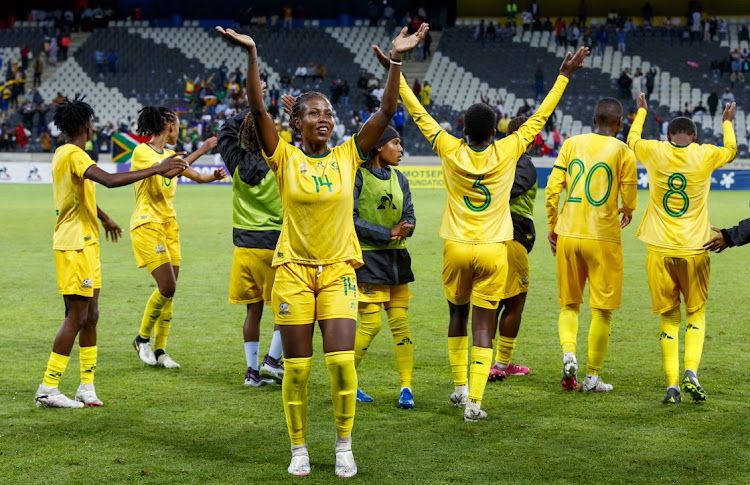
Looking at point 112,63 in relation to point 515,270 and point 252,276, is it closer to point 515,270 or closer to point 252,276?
point 252,276

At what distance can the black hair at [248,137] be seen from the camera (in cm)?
687

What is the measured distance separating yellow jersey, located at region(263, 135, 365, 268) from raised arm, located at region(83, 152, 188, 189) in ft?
3.62

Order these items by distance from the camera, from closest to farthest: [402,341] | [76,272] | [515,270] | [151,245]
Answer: [76,272]
[402,341]
[515,270]
[151,245]

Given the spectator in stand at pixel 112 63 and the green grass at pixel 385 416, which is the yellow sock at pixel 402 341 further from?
the spectator in stand at pixel 112 63

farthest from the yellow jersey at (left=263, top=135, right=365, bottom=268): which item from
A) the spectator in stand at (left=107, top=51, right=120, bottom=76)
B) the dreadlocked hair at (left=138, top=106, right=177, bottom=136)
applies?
the spectator in stand at (left=107, top=51, right=120, bottom=76)

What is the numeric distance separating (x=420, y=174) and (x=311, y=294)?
2658cm

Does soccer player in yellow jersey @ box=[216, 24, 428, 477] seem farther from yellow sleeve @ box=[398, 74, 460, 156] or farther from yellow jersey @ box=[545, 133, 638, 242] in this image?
yellow jersey @ box=[545, 133, 638, 242]

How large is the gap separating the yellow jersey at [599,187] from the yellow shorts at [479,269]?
1.02 m

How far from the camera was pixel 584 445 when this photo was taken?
18.7ft

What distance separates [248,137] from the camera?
6.93m

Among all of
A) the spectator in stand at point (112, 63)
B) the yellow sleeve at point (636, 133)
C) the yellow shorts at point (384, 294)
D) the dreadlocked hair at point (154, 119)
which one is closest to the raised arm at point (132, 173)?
the yellow shorts at point (384, 294)

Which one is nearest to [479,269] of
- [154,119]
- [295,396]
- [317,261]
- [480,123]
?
[480,123]

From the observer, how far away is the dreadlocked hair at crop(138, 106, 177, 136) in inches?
316

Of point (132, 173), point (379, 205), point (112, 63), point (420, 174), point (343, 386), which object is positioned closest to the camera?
point (343, 386)
